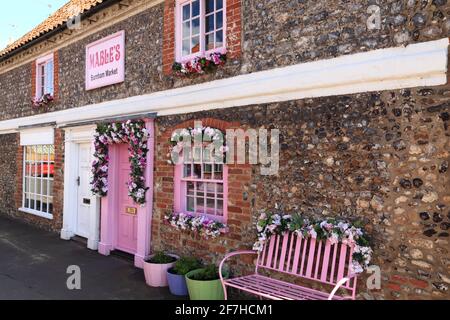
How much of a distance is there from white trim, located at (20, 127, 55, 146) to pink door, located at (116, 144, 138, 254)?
3050 millimetres

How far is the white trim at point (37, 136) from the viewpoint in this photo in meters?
9.98

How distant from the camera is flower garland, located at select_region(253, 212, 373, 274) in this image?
13.6 ft

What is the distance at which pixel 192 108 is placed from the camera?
624 cm

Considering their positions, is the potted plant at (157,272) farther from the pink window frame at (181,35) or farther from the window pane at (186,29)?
the window pane at (186,29)

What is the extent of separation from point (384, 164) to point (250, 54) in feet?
7.86

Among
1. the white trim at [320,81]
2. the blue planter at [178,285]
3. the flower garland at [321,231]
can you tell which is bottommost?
the blue planter at [178,285]

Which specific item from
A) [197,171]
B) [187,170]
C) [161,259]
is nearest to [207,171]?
[197,171]

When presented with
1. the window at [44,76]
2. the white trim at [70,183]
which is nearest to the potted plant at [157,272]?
the white trim at [70,183]

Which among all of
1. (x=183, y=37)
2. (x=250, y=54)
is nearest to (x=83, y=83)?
(x=183, y=37)

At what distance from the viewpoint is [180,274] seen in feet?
18.6

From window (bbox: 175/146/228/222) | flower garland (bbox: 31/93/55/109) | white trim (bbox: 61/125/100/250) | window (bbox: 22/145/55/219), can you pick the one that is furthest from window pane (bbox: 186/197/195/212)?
flower garland (bbox: 31/93/55/109)

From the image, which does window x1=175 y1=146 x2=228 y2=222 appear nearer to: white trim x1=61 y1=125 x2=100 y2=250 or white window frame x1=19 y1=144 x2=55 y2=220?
white trim x1=61 y1=125 x2=100 y2=250

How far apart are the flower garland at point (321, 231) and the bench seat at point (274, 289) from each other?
0.39m
